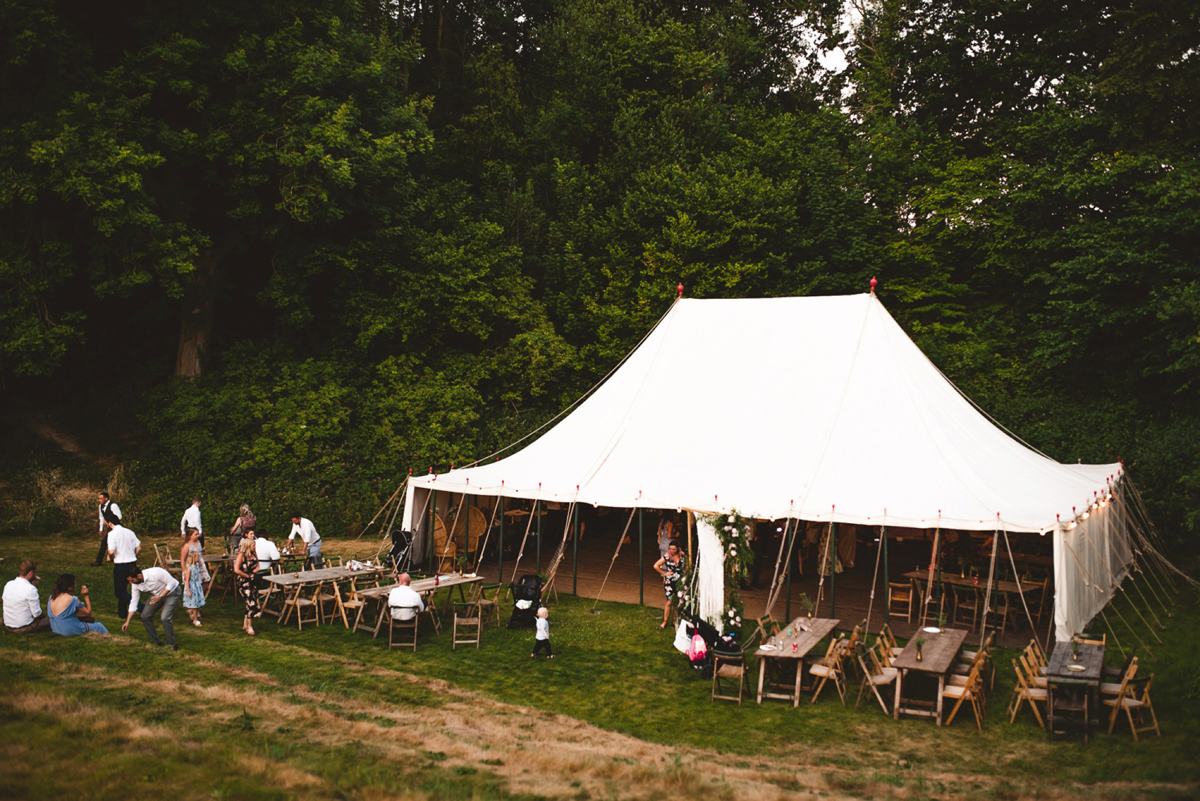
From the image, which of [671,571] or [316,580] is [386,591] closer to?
[316,580]

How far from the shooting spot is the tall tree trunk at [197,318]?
17.9 meters

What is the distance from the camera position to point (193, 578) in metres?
9.34

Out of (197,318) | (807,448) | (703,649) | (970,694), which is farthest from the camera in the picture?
(197,318)

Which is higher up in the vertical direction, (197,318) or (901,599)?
(197,318)

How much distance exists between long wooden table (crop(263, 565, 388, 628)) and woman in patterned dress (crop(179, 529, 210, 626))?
0.78 m

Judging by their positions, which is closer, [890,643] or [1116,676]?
[1116,676]

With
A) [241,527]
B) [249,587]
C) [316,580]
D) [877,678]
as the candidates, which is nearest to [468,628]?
[316,580]

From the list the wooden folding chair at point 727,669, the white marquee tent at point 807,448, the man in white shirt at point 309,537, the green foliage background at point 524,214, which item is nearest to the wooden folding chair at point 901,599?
the white marquee tent at point 807,448

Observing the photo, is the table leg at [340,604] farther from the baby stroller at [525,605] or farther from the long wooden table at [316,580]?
the baby stroller at [525,605]

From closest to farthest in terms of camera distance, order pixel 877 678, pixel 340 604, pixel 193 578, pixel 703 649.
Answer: pixel 877 678
pixel 703 649
pixel 193 578
pixel 340 604

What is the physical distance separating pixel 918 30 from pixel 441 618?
812 inches

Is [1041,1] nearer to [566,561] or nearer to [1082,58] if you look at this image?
[1082,58]

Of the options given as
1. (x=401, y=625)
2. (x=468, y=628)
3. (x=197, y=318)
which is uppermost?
(x=197, y=318)

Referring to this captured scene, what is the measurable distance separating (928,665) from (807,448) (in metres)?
4.14
